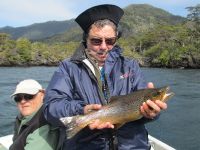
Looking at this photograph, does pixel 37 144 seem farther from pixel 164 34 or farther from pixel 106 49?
pixel 164 34

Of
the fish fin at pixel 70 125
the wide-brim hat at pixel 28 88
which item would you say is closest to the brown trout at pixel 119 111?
the fish fin at pixel 70 125

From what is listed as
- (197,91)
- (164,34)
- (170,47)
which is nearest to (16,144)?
(197,91)

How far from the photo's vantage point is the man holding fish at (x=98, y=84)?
3.45 m

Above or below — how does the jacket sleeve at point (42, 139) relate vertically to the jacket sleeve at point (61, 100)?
below

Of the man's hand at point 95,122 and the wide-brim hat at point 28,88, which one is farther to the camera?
the wide-brim hat at point 28,88

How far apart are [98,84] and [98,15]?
62 centimetres

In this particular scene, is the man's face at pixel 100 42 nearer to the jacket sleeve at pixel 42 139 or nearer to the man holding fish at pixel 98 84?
the man holding fish at pixel 98 84

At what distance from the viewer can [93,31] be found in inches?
143

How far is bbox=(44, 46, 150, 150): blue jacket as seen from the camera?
352 cm

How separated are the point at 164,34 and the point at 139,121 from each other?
351 ft

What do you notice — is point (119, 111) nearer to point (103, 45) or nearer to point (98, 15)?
point (103, 45)

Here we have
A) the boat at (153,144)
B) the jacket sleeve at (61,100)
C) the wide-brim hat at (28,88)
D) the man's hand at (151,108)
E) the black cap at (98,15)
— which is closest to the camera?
the man's hand at (151,108)

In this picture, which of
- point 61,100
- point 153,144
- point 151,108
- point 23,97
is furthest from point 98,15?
point 153,144

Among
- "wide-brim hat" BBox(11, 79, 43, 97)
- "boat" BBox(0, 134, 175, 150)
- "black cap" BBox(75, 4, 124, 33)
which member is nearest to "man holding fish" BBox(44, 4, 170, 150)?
"black cap" BBox(75, 4, 124, 33)
